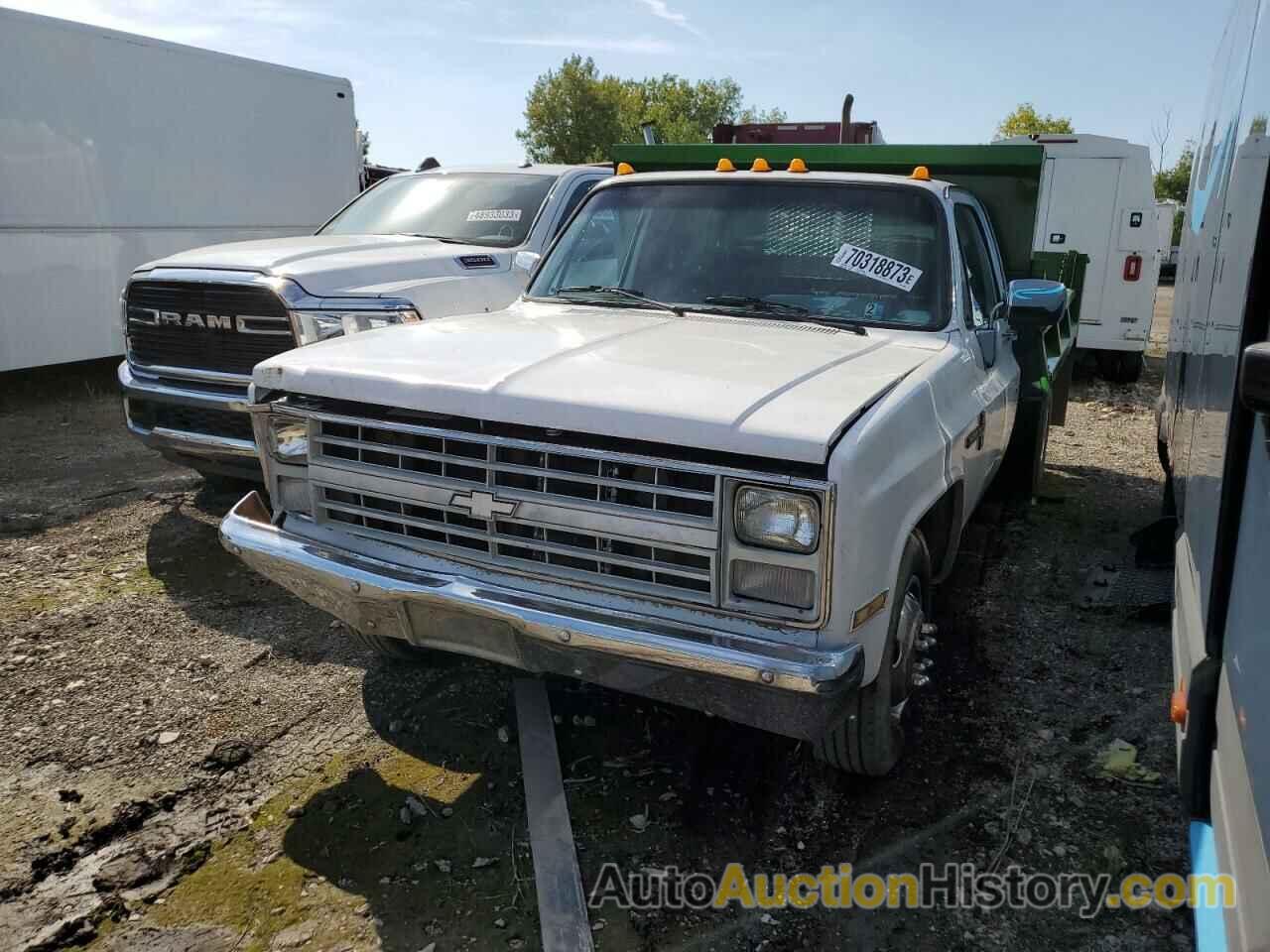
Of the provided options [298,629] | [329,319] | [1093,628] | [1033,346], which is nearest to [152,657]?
[298,629]

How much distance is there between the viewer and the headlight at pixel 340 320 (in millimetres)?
5160

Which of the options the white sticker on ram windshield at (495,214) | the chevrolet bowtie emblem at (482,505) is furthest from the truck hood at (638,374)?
the white sticker on ram windshield at (495,214)

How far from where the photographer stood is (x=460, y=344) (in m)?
3.24

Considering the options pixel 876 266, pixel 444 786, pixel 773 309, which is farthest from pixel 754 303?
pixel 444 786

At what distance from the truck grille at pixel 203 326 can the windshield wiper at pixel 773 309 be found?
8.54 feet

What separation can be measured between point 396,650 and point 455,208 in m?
4.08

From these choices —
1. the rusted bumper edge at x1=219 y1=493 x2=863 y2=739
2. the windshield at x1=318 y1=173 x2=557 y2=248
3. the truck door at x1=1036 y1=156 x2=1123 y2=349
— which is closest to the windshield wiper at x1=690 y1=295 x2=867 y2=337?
the rusted bumper edge at x1=219 y1=493 x2=863 y2=739

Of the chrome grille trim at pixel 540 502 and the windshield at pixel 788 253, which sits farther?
the windshield at pixel 788 253

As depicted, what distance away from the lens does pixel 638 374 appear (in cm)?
284

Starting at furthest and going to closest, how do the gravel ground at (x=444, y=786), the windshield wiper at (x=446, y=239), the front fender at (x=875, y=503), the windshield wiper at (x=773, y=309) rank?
the windshield wiper at (x=446, y=239)
the windshield wiper at (x=773, y=309)
the gravel ground at (x=444, y=786)
the front fender at (x=875, y=503)

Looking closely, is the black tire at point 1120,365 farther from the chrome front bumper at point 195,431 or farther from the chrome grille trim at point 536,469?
the chrome grille trim at point 536,469

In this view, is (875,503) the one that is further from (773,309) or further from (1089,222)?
(1089,222)

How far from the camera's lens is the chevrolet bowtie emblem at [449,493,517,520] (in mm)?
2770

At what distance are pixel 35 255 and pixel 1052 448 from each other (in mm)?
9423
